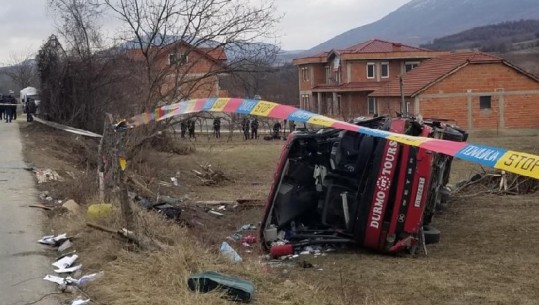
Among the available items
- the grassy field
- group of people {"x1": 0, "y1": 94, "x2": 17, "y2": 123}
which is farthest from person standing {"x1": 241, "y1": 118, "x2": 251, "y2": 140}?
group of people {"x1": 0, "y1": 94, "x2": 17, "y2": 123}

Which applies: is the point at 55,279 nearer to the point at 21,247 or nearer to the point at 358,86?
the point at 21,247

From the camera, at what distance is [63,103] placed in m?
26.1

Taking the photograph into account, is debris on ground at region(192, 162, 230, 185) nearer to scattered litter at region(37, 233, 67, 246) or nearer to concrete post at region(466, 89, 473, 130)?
scattered litter at region(37, 233, 67, 246)

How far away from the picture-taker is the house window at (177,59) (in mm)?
21906

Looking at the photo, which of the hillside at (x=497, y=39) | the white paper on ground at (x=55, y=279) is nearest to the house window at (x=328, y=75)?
the white paper on ground at (x=55, y=279)

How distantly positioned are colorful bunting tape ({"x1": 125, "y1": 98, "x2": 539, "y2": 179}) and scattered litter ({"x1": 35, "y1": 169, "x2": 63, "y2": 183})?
4273 mm

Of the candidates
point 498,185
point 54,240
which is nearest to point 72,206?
point 54,240

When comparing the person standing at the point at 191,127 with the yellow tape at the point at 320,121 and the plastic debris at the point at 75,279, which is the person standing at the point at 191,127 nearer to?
the yellow tape at the point at 320,121

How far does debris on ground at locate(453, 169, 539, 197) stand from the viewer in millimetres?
14570

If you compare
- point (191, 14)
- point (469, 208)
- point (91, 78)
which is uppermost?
point (191, 14)

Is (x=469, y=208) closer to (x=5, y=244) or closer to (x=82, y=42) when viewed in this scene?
(x=5, y=244)

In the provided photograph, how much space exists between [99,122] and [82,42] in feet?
14.7

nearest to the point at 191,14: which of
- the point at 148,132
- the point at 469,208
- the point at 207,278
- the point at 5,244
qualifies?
the point at 148,132

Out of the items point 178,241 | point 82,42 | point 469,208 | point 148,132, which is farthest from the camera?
point 82,42
